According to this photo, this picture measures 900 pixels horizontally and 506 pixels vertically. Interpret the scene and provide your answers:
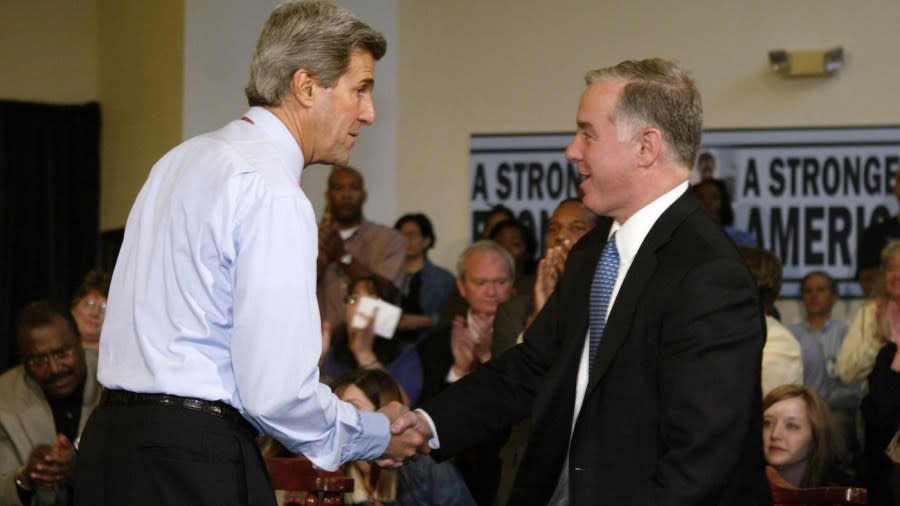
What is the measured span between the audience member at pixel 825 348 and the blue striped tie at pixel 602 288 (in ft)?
11.7

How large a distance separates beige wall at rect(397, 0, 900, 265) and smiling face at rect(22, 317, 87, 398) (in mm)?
4342

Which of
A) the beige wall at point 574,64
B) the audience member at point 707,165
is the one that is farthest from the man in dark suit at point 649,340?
the beige wall at point 574,64

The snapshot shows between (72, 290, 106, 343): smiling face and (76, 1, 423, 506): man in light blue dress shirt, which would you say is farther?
(72, 290, 106, 343): smiling face

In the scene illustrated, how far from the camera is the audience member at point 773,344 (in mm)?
5199

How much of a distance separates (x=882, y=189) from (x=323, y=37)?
6771 millimetres

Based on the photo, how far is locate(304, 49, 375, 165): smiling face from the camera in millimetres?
2854

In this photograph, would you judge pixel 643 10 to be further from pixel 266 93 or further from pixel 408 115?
pixel 266 93

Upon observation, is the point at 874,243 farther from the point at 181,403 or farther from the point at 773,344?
the point at 181,403

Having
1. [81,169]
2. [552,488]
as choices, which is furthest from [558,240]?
[81,169]

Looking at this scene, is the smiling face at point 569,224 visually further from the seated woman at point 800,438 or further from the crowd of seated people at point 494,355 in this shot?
the seated woman at point 800,438

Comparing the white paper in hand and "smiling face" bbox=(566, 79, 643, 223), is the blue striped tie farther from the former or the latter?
the white paper in hand

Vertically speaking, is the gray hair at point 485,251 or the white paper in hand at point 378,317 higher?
the gray hair at point 485,251

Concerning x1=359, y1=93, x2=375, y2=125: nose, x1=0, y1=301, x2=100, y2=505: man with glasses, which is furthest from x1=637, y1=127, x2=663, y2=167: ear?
x1=0, y1=301, x2=100, y2=505: man with glasses

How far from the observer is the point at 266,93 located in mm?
2820
